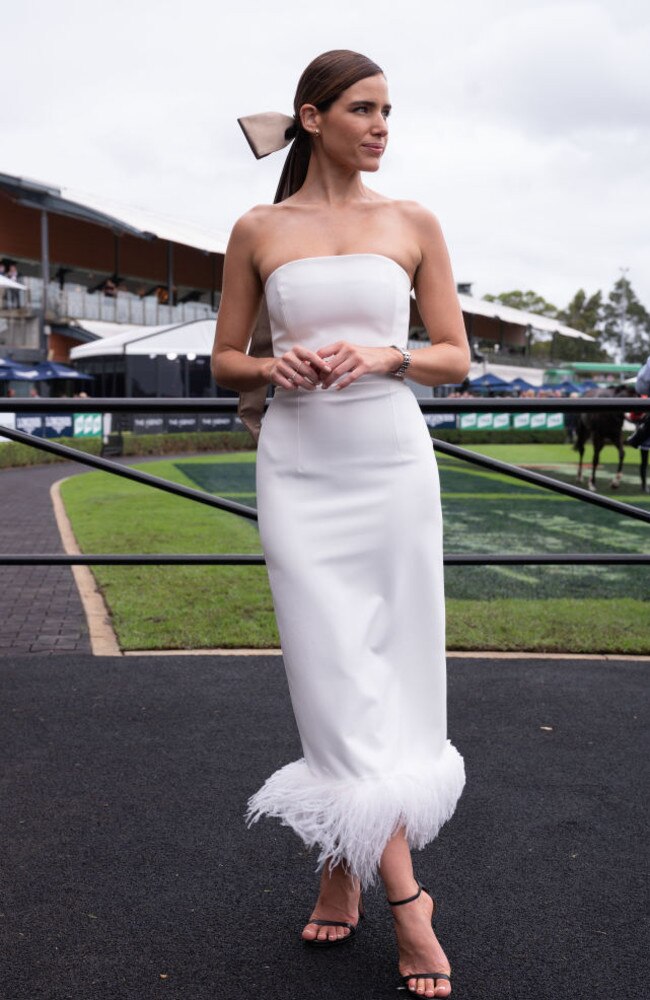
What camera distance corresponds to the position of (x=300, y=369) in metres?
2.03

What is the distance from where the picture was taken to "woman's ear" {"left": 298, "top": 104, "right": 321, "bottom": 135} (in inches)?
86.7

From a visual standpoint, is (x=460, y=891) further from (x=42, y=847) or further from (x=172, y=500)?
(x=172, y=500)

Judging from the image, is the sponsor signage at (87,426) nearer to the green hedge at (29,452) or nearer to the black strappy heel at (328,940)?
the green hedge at (29,452)

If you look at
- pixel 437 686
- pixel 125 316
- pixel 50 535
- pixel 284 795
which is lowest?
pixel 50 535

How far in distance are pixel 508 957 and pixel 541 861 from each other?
1.73 feet

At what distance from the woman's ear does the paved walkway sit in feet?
12.2

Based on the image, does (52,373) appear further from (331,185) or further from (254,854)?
(331,185)

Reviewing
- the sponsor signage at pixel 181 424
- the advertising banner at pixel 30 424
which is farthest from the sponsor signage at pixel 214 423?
the advertising banner at pixel 30 424

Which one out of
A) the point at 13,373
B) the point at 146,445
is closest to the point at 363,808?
the point at 146,445

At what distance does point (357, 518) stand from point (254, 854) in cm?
121

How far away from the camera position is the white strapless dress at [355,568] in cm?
214

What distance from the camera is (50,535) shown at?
438 inches

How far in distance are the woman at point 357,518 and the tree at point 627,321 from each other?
124 metres

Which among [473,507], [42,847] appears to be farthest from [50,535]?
[42,847]
